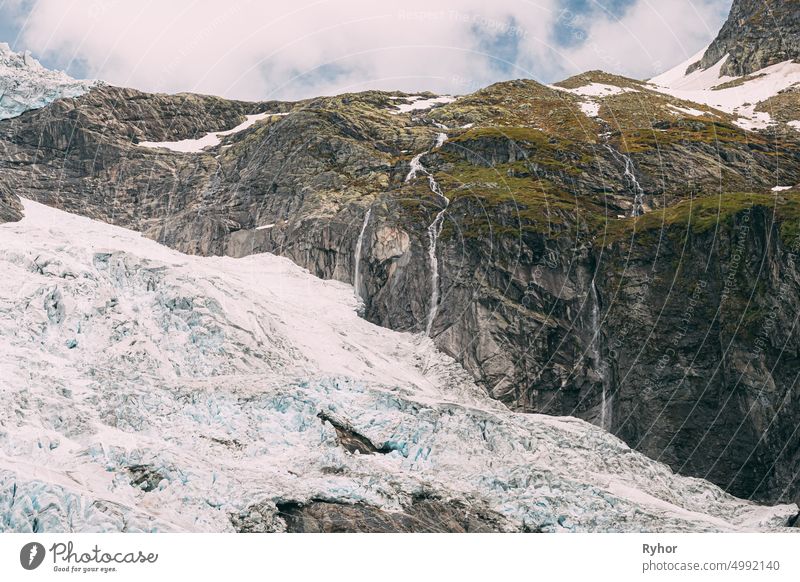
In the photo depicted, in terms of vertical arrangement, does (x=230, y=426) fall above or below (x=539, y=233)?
below

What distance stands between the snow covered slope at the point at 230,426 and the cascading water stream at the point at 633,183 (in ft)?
98.3

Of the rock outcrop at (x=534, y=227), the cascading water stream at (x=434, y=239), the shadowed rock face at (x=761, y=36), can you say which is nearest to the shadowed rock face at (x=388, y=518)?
the rock outcrop at (x=534, y=227)

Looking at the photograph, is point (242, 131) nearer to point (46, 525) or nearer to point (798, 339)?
point (798, 339)

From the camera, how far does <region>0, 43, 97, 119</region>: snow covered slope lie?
11925 cm

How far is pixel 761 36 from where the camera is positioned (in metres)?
162

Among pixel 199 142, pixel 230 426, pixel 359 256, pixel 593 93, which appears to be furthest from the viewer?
pixel 593 93

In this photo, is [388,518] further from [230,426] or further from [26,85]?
[26,85]

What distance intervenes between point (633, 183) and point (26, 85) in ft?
249

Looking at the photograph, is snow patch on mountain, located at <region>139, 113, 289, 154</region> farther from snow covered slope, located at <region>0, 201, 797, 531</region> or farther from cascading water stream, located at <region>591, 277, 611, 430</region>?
cascading water stream, located at <region>591, 277, 611, 430</region>

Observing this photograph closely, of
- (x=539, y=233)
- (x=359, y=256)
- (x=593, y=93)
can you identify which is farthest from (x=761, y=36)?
(x=359, y=256)

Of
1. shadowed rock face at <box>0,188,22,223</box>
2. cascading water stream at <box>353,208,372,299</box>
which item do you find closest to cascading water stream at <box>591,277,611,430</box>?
cascading water stream at <box>353,208,372,299</box>

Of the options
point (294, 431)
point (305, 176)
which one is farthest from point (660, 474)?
point (305, 176)

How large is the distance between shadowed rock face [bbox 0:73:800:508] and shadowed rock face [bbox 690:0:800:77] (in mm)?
43036

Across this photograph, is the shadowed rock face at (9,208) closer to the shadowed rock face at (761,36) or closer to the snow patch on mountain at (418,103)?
the snow patch on mountain at (418,103)
